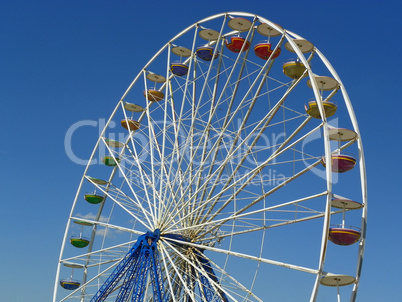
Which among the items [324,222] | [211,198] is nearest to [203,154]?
[211,198]

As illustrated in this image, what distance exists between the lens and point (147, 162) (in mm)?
26469

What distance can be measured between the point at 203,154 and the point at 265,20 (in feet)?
18.2

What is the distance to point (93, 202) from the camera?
29.0 metres

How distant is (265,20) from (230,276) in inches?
367

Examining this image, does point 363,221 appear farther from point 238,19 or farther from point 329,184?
point 238,19

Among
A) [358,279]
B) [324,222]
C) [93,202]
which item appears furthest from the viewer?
[93,202]

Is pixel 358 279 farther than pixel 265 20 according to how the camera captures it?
No

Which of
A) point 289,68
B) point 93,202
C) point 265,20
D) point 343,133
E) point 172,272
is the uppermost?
point 265,20

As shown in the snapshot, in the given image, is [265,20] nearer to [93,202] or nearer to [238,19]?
[238,19]

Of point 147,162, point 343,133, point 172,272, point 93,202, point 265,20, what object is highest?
point 265,20

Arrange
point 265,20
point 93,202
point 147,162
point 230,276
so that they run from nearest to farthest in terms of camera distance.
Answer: point 230,276 < point 265,20 < point 147,162 < point 93,202

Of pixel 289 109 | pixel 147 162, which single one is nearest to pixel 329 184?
pixel 289 109

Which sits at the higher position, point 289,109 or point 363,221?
point 289,109

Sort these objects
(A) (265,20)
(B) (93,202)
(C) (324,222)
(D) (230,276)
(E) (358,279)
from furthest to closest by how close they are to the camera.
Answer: (B) (93,202) → (A) (265,20) → (D) (230,276) → (E) (358,279) → (C) (324,222)
